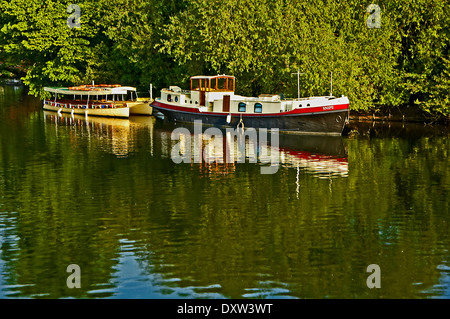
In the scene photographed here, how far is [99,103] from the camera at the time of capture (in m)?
77.7

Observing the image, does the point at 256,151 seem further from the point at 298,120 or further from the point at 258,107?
the point at 258,107

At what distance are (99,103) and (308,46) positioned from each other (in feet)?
84.3

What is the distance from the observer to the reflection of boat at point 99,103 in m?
76.4

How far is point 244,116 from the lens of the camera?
63.7 metres

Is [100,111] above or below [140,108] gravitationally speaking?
below

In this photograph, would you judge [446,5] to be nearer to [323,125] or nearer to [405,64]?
[405,64]

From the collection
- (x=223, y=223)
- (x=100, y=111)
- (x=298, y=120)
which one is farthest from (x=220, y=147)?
(x=100, y=111)

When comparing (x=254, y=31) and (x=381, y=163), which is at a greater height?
(x=254, y=31)

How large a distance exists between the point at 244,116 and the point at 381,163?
1972 centimetres

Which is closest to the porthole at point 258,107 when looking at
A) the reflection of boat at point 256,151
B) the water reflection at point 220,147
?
the reflection of boat at point 256,151

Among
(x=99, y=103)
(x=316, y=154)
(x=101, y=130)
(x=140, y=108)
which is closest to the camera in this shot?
(x=316, y=154)

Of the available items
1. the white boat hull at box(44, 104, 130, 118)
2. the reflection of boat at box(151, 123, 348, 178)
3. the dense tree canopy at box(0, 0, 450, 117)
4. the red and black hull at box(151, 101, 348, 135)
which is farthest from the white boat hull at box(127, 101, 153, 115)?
the reflection of boat at box(151, 123, 348, 178)
